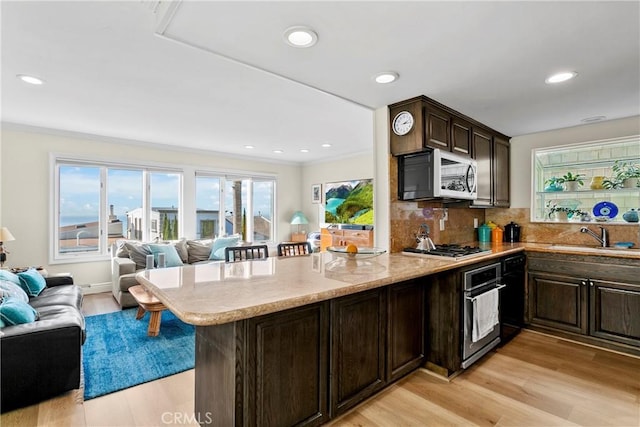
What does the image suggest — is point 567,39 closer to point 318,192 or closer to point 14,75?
point 14,75

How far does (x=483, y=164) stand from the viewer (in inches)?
136

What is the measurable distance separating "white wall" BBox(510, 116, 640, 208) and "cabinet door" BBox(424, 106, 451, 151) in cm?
168

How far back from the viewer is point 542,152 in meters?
3.77

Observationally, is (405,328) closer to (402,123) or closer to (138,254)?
(402,123)

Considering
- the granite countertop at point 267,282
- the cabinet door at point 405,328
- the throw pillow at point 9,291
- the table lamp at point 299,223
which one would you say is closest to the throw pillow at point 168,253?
the throw pillow at point 9,291

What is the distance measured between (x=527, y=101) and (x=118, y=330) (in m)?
4.53

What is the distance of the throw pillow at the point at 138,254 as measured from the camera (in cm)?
448

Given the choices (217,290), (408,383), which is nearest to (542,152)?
(408,383)

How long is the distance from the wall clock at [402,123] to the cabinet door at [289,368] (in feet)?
5.63

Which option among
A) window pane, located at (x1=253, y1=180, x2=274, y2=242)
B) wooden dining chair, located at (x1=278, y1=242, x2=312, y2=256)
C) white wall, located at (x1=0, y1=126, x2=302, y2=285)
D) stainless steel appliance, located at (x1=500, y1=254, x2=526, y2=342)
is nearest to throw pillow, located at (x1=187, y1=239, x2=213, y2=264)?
white wall, located at (x1=0, y1=126, x2=302, y2=285)

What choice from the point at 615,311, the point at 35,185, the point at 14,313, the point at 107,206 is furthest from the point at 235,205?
the point at 615,311

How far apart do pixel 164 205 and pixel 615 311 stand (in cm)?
606

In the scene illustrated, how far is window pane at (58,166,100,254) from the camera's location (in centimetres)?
456

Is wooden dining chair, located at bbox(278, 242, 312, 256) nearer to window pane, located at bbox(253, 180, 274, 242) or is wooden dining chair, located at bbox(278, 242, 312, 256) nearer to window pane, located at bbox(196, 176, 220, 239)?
window pane, located at bbox(196, 176, 220, 239)
